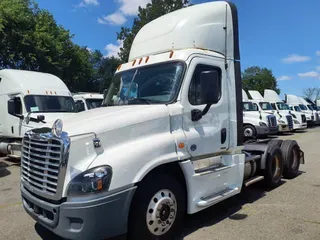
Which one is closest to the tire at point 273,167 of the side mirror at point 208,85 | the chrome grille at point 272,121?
the side mirror at point 208,85

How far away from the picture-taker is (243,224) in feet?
15.6

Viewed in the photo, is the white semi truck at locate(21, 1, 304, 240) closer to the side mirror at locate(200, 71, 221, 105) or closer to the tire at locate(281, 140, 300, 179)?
the side mirror at locate(200, 71, 221, 105)

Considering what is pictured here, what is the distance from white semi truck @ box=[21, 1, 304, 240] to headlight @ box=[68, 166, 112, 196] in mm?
11

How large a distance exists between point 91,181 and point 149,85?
185 centimetres

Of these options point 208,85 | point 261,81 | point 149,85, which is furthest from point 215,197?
point 261,81

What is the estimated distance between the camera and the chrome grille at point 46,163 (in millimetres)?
3451

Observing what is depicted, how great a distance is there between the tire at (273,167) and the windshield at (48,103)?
7545mm

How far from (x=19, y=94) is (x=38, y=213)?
796cm

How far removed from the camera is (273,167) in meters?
6.97

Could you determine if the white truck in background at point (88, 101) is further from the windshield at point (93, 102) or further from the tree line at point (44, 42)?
the tree line at point (44, 42)

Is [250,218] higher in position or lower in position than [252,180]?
lower

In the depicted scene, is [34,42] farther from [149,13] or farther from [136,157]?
[136,157]

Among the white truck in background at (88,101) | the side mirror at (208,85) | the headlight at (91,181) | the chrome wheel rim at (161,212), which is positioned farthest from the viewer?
the white truck in background at (88,101)

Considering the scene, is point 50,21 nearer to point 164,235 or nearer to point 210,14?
point 210,14
